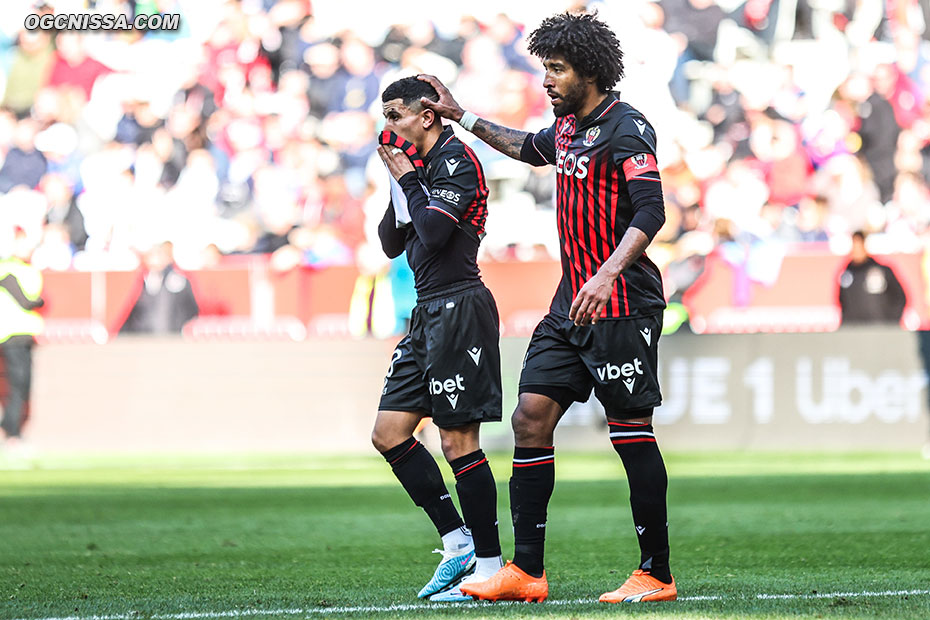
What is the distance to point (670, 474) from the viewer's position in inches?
466

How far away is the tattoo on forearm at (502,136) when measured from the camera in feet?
18.9

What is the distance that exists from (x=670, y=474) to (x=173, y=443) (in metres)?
4.95

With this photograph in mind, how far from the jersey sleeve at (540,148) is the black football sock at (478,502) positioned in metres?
1.21

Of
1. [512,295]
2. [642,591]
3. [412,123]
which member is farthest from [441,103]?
[512,295]

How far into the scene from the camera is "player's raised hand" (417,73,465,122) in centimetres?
556

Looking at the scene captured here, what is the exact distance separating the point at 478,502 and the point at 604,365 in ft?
2.57

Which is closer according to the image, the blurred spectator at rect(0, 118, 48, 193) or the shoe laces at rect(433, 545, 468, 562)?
the shoe laces at rect(433, 545, 468, 562)

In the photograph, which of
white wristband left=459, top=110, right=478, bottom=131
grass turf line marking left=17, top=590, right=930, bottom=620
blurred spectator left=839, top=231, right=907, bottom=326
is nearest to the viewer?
grass turf line marking left=17, top=590, right=930, bottom=620

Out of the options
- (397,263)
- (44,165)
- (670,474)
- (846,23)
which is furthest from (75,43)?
(670,474)

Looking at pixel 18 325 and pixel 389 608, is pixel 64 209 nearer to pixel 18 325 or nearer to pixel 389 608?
pixel 18 325

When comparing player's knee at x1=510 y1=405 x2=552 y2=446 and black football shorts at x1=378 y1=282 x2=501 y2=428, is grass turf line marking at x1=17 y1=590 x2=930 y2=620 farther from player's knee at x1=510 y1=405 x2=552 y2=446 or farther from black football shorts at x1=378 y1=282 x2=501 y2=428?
black football shorts at x1=378 y1=282 x2=501 y2=428

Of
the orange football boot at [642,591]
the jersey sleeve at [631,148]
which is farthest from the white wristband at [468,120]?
the orange football boot at [642,591]

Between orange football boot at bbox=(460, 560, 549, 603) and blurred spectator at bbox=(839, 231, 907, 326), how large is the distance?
1083cm

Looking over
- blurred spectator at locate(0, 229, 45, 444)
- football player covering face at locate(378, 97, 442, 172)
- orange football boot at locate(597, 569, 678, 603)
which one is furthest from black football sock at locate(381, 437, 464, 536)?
blurred spectator at locate(0, 229, 45, 444)
